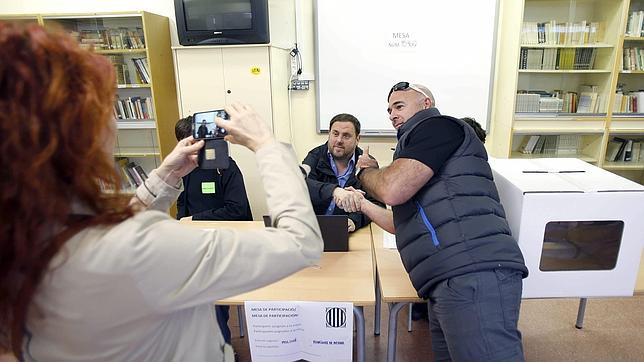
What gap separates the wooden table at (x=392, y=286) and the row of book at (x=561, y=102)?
240cm

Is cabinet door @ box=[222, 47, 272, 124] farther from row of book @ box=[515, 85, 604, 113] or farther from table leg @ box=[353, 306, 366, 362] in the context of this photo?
row of book @ box=[515, 85, 604, 113]

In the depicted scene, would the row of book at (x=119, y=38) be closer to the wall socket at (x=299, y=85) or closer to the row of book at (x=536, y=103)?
the wall socket at (x=299, y=85)

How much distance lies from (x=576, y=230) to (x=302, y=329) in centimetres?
105

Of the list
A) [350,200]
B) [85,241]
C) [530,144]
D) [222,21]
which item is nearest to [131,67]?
[222,21]

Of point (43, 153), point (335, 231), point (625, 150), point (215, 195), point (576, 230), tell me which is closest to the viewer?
point (43, 153)

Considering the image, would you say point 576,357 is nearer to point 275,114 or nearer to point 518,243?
point 518,243

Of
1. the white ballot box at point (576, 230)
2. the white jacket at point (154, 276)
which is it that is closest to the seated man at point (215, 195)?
the white ballot box at point (576, 230)

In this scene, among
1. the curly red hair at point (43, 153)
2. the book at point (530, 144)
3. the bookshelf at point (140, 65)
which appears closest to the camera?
the curly red hair at point (43, 153)

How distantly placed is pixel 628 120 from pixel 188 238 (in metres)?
4.12

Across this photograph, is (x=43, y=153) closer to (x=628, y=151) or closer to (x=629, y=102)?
(x=629, y=102)

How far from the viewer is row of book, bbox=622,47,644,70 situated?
349 centimetres

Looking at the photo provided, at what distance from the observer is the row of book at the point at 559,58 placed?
11.5 ft

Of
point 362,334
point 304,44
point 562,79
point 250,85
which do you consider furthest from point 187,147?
point 562,79

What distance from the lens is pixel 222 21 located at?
308 centimetres
